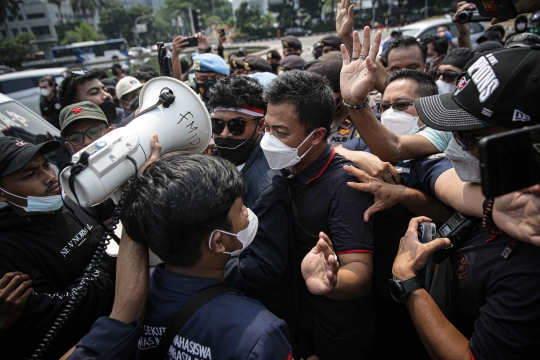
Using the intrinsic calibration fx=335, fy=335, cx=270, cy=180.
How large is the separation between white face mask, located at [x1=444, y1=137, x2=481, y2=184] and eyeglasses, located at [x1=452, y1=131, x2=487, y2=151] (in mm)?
48

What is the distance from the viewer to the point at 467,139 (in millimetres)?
1460

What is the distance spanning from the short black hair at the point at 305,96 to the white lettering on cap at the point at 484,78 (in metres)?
0.89

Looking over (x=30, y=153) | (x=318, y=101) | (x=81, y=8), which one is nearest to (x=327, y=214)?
(x=318, y=101)

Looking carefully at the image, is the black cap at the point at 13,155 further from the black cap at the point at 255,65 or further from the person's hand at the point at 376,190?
the black cap at the point at 255,65

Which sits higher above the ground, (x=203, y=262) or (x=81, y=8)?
(x=81, y=8)

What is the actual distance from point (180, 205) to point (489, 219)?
126cm

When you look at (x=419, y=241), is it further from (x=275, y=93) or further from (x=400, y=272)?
(x=275, y=93)

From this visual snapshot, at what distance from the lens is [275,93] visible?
2135mm

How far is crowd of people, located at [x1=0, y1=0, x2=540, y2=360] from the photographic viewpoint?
127 centimetres

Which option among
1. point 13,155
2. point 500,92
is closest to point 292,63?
point 13,155

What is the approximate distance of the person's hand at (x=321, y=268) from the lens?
1.58 m

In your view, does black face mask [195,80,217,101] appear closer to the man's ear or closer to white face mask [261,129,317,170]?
white face mask [261,129,317,170]

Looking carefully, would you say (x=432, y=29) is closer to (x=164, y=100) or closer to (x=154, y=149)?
(x=164, y=100)

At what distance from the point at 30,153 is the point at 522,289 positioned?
8.61 ft
